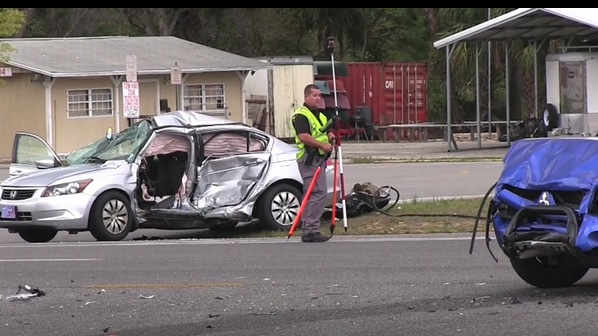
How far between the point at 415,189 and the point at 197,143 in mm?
→ 6991

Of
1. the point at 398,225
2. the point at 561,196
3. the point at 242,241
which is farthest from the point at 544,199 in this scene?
the point at 398,225

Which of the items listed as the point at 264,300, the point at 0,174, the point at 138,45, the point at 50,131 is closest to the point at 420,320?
the point at 264,300

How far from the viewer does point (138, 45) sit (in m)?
37.4

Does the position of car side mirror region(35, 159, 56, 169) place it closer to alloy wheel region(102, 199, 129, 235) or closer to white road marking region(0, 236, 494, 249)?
white road marking region(0, 236, 494, 249)

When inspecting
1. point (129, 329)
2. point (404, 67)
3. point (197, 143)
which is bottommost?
point (129, 329)

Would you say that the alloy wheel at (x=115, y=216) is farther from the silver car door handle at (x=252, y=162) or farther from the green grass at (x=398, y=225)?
the silver car door handle at (x=252, y=162)

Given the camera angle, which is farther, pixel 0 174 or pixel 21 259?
pixel 0 174

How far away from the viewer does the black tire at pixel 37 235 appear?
1402cm

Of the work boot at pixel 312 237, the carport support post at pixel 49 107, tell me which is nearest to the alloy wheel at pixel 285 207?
the work boot at pixel 312 237

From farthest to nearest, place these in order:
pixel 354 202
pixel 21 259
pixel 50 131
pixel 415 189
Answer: pixel 50 131 < pixel 415 189 < pixel 354 202 < pixel 21 259

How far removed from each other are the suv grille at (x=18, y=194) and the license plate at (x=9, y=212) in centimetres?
13

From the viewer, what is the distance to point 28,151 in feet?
48.0

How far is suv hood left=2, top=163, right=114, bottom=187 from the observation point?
43.7ft

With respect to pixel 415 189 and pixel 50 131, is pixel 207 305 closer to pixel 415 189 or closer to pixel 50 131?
pixel 415 189
